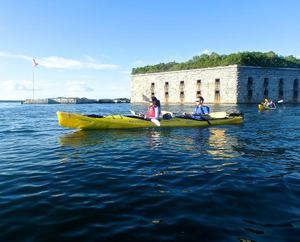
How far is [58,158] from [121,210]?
17.3 feet

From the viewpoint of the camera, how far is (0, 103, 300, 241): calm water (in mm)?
4695

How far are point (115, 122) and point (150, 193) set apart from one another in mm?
10861

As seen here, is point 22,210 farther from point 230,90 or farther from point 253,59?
point 253,59

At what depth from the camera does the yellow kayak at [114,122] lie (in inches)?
635

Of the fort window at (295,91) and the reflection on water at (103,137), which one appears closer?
the reflection on water at (103,137)

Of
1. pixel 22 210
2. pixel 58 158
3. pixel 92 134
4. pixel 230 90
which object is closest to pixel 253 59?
pixel 230 90

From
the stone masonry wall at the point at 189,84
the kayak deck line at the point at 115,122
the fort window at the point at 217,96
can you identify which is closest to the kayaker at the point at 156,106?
the kayak deck line at the point at 115,122

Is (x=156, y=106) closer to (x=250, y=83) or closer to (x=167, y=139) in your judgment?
(x=167, y=139)

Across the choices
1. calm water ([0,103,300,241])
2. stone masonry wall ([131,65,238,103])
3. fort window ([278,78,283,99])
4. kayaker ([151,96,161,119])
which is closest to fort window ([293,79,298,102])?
fort window ([278,78,283,99])

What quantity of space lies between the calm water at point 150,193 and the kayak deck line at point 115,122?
4098 millimetres

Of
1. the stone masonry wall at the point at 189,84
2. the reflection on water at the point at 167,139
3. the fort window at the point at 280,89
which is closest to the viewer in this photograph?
the reflection on water at the point at 167,139

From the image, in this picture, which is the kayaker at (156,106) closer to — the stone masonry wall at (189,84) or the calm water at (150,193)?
the calm water at (150,193)

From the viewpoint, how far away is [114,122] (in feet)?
55.8

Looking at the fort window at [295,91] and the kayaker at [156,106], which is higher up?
the fort window at [295,91]
